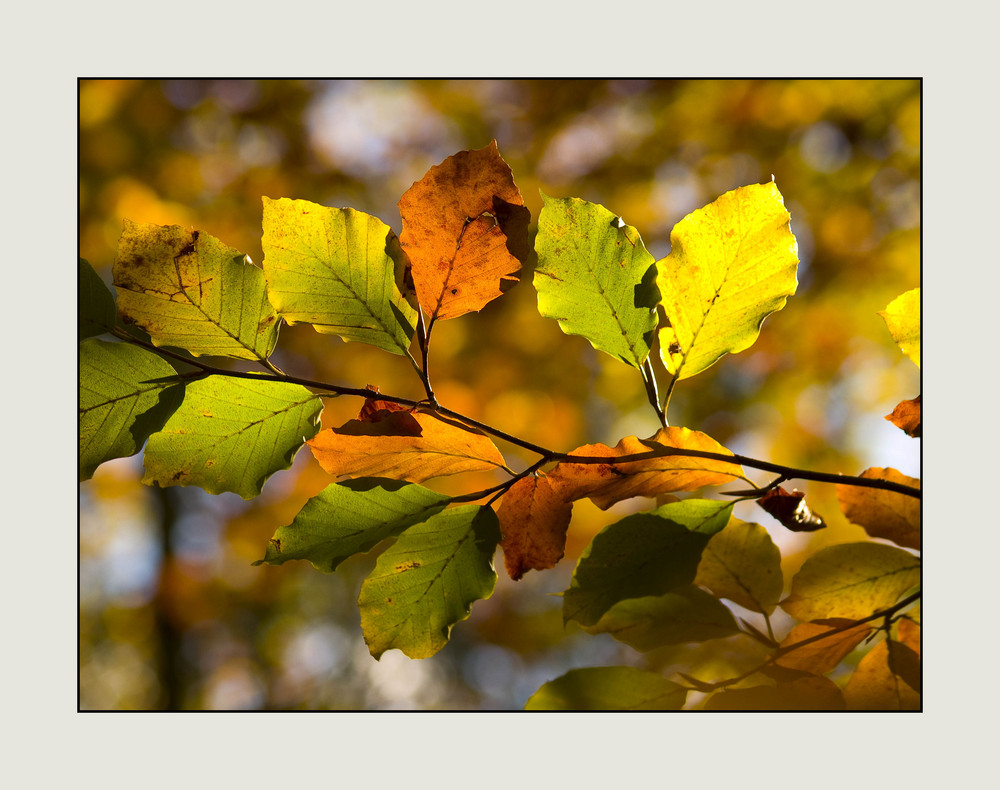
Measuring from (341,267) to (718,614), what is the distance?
25 centimetres

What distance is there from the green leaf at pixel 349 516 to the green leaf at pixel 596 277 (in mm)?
97

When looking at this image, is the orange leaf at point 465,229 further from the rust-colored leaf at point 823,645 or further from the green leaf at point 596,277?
the rust-colored leaf at point 823,645

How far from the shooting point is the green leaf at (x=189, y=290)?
28 centimetres

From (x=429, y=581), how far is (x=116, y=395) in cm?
15

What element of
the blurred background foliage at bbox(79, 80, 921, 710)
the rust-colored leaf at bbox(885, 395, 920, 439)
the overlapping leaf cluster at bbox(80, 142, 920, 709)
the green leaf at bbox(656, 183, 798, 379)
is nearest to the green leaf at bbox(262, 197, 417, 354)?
the overlapping leaf cluster at bbox(80, 142, 920, 709)

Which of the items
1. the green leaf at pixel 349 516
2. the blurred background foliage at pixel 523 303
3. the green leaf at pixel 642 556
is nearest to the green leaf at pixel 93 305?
the green leaf at pixel 349 516

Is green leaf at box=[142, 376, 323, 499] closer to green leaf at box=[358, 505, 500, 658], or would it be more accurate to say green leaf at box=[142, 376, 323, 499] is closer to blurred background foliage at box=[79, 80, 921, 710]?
green leaf at box=[358, 505, 500, 658]

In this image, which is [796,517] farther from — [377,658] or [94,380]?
[94,380]

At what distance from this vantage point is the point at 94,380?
293mm

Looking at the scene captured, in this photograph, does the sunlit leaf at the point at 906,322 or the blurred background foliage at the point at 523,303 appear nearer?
the sunlit leaf at the point at 906,322

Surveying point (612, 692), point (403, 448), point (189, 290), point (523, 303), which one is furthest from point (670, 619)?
point (523, 303)

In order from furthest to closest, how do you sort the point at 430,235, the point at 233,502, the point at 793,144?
the point at 793,144 < the point at 233,502 < the point at 430,235

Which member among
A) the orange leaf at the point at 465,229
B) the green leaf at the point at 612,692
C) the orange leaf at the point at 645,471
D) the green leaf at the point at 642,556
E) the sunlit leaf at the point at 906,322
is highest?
the orange leaf at the point at 465,229

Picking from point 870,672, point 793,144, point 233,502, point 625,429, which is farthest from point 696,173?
point 870,672
